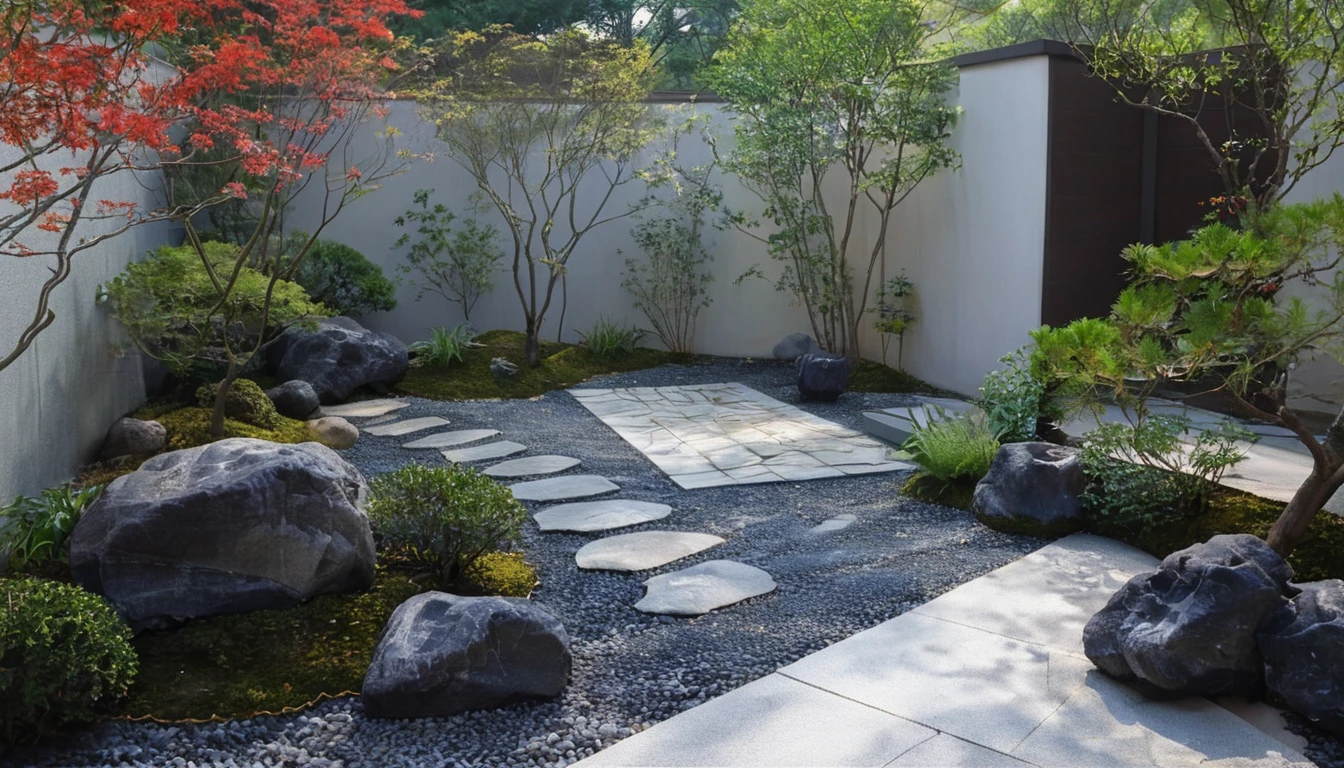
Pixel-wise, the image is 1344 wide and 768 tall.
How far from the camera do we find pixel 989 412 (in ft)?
19.7

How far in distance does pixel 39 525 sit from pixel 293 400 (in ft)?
9.75

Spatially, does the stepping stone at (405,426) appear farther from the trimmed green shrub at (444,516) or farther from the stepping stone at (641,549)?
the trimmed green shrub at (444,516)

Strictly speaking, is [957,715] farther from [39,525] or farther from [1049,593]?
[39,525]

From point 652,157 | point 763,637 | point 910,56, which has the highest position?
point 910,56

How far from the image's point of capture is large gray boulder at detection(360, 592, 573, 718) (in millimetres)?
3172

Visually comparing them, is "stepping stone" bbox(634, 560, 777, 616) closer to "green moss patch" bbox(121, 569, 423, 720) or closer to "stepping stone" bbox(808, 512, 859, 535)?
"stepping stone" bbox(808, 512, 859, 535)

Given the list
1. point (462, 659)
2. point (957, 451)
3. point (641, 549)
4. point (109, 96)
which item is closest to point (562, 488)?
point (641, 549)

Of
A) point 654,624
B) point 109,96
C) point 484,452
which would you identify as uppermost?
point 109,96

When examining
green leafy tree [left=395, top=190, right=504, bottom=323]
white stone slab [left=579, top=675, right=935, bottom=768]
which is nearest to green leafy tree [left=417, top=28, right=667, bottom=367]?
green leafy tree [left=395, top=190, right=504, bottom=323]

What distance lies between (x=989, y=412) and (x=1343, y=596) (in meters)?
2.89

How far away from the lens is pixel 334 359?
8078 millimetres

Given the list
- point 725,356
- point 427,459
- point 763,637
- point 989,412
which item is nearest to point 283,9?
point 427,459

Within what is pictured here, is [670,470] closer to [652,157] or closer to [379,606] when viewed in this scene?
[379,606]

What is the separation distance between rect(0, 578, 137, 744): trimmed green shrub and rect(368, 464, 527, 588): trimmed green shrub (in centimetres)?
110
